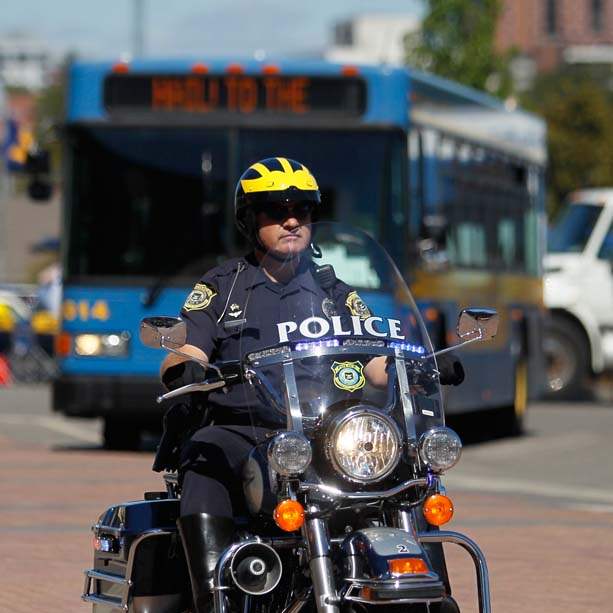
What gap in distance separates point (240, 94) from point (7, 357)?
49.3ft

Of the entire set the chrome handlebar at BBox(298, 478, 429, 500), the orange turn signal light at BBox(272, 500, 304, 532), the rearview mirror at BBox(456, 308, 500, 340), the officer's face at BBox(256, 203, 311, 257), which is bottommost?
the orange turn signal light at BBox(272, 500, 304, 532)

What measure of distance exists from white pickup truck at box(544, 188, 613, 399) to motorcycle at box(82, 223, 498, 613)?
19.5 metres

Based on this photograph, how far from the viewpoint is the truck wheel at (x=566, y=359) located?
2516 cm

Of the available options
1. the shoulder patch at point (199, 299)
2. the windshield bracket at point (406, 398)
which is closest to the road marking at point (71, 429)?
the shoulder patch at point (199, 299)

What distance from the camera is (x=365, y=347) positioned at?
534cm

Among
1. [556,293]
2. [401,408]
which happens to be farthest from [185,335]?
[556,293]

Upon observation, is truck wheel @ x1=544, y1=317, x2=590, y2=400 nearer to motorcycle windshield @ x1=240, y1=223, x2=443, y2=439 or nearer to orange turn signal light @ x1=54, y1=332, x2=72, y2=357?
orange turn signal light @ x1=54, y1=332, x2=72, y2=357

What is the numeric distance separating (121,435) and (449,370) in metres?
11.0

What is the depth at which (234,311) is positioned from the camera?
5730 millimetres

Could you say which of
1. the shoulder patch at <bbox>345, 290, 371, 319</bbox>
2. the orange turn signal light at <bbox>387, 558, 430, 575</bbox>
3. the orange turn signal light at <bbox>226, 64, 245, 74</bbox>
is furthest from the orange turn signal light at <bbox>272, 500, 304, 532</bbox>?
the orange turn signal light at <bbox>226, 64, 245, 74</bbox>

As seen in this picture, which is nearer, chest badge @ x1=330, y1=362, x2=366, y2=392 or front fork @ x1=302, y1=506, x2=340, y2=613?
front fork @ x1=302, y1=506, x2=340, y2=613

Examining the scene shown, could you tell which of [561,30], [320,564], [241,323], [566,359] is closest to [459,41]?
[566,359]

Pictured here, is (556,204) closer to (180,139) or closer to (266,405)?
(180,139)

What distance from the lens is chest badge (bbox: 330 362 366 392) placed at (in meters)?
5.26
